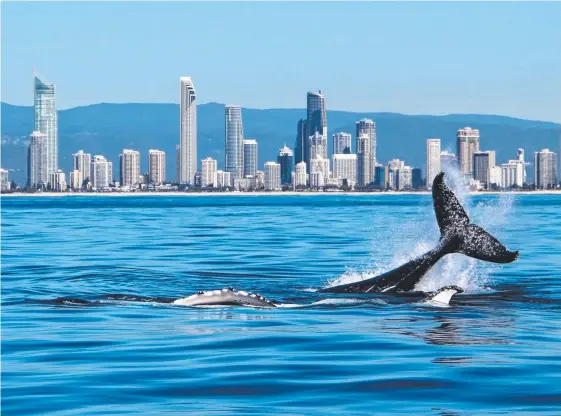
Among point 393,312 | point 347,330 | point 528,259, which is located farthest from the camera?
point 528,259

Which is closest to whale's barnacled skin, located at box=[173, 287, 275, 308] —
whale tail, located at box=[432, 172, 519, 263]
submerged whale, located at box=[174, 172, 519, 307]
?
submerged whale, located at box=[174, 172, 519, 307]

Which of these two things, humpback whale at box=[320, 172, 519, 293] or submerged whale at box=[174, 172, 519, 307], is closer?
submerged whale at box=[174, 172, 519, 307]

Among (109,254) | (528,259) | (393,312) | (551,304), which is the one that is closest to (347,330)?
(393,312)

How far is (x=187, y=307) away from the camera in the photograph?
63.8 feet

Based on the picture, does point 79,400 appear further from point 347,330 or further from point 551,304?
point 551,304

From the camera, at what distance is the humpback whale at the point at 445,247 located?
20.2m

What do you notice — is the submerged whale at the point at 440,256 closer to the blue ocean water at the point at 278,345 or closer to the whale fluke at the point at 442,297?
the whale fluke at the point at 442,297

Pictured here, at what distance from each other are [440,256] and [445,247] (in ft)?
0.86

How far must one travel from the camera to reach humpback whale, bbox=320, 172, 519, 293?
66.3 ft

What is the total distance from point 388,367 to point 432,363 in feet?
1.65

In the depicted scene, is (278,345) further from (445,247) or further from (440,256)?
(440,256)

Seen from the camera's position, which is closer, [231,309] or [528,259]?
[231,309]

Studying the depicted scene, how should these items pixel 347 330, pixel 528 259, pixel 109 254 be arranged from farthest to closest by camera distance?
1. pixel 109 254
2. pixel 528 259
3. pixel 347 330

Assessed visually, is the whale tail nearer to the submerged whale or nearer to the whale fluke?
the submerged whale
